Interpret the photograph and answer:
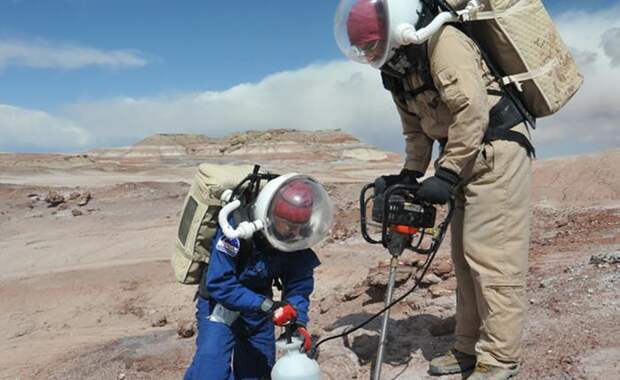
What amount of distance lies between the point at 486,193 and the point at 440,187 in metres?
0.34

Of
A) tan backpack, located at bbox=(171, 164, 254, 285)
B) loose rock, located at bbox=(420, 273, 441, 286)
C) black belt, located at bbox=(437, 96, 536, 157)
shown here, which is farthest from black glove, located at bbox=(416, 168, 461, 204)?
loose rock, located at bbox=(420, 273, 441, 286)

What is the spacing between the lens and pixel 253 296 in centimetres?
330

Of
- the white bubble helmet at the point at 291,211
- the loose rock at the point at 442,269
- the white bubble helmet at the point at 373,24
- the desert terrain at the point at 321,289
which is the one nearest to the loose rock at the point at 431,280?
the desert terrain at the point at 321,289

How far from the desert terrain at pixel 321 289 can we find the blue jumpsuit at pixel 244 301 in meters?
0.52

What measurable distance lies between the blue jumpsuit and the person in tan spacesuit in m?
1.01

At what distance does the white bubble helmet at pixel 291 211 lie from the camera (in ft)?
10.4

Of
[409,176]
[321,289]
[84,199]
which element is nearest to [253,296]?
[409,176]

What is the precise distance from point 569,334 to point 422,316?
1221 mm

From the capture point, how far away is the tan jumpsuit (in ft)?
9.68

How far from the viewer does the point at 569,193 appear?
11.3 meters

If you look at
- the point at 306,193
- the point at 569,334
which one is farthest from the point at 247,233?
the point at 569,334

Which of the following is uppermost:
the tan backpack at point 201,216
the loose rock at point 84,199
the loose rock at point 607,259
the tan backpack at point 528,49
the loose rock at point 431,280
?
the tan backpack at point 528,49

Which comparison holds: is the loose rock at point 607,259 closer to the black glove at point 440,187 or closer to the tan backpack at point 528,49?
the tan backpack at point 528,49

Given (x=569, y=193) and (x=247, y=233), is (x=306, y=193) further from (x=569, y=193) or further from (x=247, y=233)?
(x=569, y=193)
